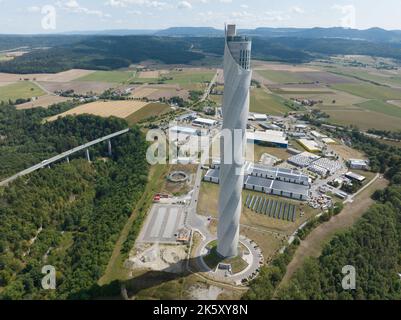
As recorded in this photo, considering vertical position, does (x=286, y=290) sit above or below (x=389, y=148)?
below

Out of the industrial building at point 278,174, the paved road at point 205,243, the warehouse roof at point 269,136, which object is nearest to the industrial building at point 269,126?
the warehouse roof at point 269,136

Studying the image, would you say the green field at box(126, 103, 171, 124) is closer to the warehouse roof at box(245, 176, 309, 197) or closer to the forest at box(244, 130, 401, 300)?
the warehouse roof at box(245, 176, 309, 197)

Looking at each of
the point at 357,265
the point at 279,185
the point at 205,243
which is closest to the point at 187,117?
the point at 279,185

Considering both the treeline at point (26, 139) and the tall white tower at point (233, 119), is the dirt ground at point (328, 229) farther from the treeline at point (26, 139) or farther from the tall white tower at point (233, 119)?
the treeline at point (26, 139)

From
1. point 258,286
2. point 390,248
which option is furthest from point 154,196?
point 390,248

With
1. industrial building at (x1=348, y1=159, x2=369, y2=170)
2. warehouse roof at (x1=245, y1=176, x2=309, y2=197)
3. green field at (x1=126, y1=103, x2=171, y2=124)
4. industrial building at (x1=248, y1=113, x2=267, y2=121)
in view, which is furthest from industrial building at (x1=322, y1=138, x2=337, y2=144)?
green field at (x1=126, y1=103, x2=171, y2=124)

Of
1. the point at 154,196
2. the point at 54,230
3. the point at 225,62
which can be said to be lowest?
the point at 54,230

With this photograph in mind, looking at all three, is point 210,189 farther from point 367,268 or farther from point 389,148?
point 389,148

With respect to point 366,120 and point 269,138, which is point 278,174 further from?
point 366,120
